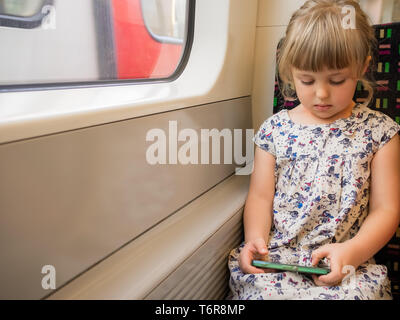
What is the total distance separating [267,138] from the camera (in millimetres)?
1222

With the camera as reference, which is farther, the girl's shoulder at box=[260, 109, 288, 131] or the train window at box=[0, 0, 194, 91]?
the girl's shoulder at box=[260, 109, 288, 131]

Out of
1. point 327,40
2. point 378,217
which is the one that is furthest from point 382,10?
point 378,217

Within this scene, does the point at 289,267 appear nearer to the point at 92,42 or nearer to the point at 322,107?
the point at 322,107

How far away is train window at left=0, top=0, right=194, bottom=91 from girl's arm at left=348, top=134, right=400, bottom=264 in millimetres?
716

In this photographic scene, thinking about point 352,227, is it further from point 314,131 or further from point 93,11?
point 93,11

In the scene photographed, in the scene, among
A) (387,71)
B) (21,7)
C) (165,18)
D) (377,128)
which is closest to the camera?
(21,7)

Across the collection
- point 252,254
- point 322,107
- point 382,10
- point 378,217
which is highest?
point 382,10

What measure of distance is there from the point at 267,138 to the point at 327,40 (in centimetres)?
35

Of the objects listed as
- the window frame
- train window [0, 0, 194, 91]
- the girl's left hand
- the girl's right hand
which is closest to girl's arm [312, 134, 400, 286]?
the girl's left hand

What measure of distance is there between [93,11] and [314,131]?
718 mm

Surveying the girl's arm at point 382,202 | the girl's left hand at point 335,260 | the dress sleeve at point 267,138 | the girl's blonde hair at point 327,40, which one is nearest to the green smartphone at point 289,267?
the girl's left hand at point 335,260

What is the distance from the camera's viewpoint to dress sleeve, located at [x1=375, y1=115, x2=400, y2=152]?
1.08m

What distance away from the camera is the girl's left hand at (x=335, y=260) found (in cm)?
91

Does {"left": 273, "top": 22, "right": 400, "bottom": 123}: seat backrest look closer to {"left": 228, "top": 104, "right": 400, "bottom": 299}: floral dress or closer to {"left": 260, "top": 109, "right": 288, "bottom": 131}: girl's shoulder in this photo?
{"left": 228, "top": 104, "right": 400, "bottom": 299}: floral dress
